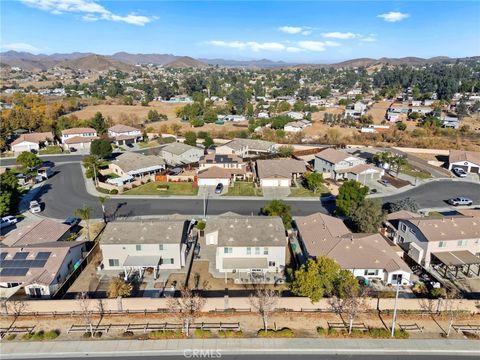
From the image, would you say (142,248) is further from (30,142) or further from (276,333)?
(30,142)

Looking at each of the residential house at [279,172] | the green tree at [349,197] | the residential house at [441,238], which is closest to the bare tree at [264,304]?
the residential house at [441,238]

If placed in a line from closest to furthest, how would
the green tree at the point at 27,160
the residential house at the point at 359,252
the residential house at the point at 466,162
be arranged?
the residential house at the point at 359,252 < the green tree at the point at 27,160 < the residential house at the point at 466,162

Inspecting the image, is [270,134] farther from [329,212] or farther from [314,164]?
[329,212]

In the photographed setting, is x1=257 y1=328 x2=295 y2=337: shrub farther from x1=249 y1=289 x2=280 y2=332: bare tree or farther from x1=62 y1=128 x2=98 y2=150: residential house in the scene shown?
x1=62 y1=128 x2=98 y2=150: residential house

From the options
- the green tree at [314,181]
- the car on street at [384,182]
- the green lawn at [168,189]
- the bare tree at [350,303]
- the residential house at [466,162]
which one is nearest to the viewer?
the bare tree at [350,303]

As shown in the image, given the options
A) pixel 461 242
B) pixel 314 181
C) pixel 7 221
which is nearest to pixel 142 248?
pixel 7 221

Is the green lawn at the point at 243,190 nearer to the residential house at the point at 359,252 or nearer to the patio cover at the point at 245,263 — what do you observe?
the residential house at the point at 359,252

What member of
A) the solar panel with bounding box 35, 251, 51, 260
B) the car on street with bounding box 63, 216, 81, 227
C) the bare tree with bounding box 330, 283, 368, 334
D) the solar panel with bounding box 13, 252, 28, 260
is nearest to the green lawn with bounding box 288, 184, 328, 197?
the bare tree with bounding box 330, 283, 368, 334

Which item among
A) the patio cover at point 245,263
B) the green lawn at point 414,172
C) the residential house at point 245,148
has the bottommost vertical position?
the patio cover at point 245,263
